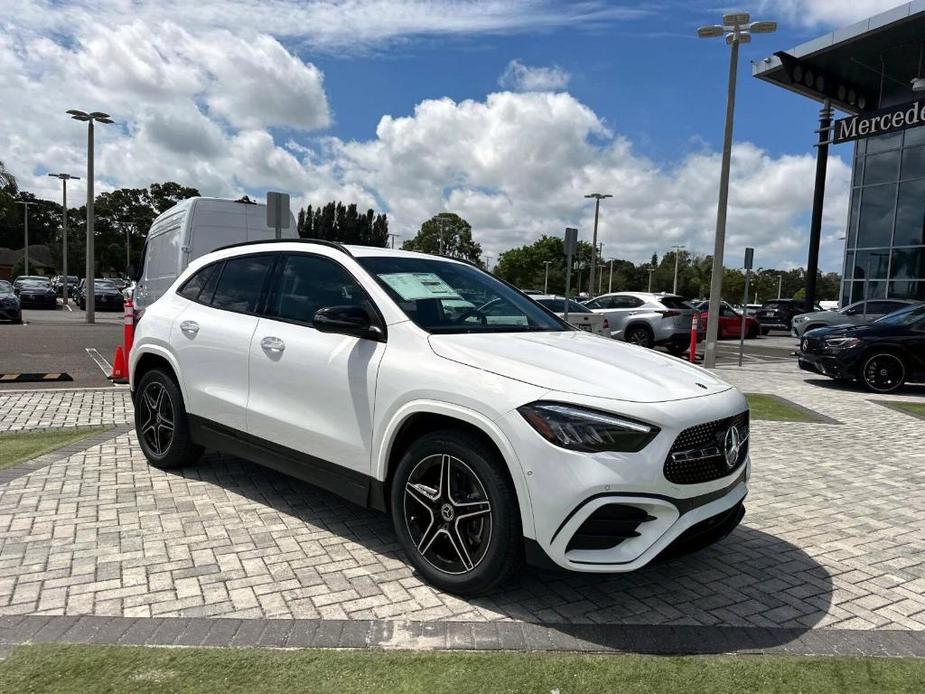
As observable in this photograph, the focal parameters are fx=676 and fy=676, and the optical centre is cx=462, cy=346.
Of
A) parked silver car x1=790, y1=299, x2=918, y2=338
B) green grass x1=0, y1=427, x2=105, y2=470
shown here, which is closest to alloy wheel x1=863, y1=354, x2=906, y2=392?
parked silver car x1=790, y1=299, x2=918, y2=338

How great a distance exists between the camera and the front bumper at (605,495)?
279 cm

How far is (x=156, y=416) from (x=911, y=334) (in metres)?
11.5

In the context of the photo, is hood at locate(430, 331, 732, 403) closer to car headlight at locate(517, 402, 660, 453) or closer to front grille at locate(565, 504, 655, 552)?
car headlight at locate(517, 402, 660, 453)

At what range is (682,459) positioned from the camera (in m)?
2.95

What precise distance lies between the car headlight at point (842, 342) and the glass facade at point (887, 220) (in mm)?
16093

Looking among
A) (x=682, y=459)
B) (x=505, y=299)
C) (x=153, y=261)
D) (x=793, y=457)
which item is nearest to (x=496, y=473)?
(x=682, y=459)

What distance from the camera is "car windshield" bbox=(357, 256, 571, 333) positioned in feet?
12.3

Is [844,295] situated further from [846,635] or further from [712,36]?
[846,635]

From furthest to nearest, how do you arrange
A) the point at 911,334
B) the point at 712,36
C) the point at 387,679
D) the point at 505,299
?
the point at 712,36, the point at 911,334, the point at 505,299, the point at 387,679

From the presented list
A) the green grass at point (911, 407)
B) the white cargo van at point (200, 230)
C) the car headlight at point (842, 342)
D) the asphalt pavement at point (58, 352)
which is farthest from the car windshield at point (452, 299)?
Result: the car headlight at point (842, 342)

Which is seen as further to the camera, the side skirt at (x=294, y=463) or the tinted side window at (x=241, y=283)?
the tinted side window at (x=241, y=283)

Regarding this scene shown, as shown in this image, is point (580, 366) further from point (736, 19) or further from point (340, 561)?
point (736, 19)

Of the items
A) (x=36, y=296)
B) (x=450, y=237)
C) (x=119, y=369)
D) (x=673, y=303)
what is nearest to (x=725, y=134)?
(x=673, y=303)

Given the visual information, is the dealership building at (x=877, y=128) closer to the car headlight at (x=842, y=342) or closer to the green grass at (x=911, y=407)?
the car headlight at (x=842, y=342)
